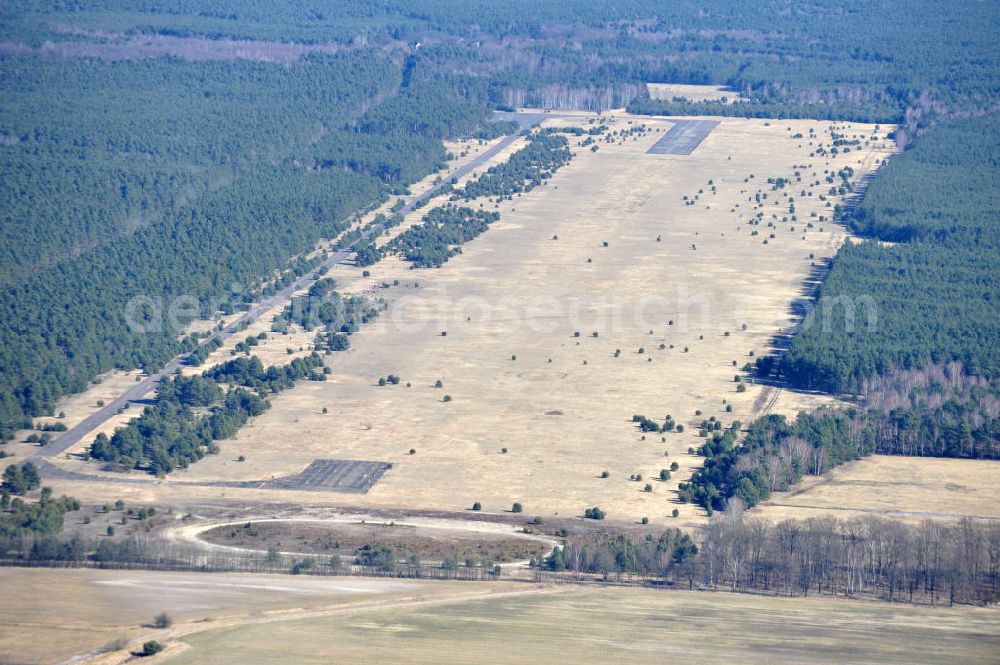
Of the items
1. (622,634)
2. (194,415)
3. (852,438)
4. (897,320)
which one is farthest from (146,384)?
(897,320)

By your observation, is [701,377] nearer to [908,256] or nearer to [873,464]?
[873,464]

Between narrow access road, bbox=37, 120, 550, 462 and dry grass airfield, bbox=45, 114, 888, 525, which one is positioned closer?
dry grass airfield, bbox=45, 114, 888, 525

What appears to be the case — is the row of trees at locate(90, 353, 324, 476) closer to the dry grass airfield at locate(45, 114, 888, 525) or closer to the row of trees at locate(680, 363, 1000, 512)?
the dry grass airfield at locate(45, 114, 888, 525)

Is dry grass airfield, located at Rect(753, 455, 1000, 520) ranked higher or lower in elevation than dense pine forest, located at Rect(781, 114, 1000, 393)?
lower

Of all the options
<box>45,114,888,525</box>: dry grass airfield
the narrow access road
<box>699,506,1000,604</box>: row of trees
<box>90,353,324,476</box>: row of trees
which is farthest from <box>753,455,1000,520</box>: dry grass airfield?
the narrow access road

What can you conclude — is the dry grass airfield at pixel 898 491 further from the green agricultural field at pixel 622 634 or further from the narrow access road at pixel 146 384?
the narrow access road at pixel 146 384

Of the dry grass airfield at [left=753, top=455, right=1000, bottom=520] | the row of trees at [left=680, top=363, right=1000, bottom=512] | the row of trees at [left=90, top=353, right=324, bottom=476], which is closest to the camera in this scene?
the dry grass airfield at [left=753, top=455, right=1000, bottom=520]

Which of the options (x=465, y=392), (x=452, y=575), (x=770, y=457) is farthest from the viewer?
(x=465, y=392)

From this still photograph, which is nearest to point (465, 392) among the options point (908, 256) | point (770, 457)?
Result: point (770, 457)
